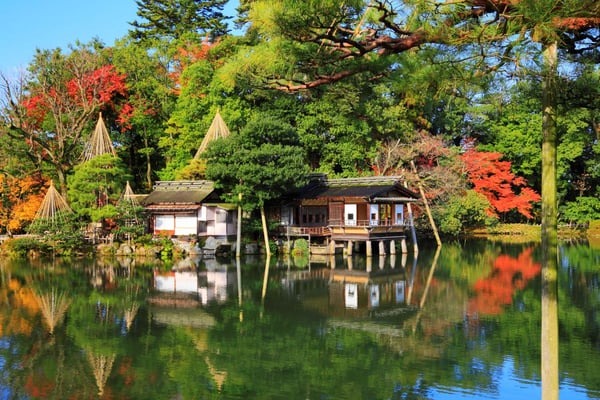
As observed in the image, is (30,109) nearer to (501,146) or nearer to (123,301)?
(123,301)

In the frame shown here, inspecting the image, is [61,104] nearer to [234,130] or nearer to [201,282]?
[234,130]

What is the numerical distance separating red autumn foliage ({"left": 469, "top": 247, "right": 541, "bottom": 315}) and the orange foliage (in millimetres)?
23203

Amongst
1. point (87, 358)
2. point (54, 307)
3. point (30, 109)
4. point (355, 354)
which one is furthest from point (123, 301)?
point (30, 109)

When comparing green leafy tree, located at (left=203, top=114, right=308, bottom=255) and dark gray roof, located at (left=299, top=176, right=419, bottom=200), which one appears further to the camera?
dark gray roof, located at (left=299, top=176, right=419, bottom=200)

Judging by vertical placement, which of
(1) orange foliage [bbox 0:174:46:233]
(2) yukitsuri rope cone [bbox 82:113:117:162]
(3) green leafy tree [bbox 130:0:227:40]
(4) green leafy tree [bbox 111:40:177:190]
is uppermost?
(3) green leafy tree [bbox 130:0:227:40]

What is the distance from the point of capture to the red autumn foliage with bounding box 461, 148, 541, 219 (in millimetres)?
35594

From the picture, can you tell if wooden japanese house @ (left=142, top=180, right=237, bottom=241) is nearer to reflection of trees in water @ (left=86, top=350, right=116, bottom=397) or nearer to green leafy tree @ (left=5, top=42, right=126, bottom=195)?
green leafy tree @ (left=5, top=42, right=126, bottom=195)

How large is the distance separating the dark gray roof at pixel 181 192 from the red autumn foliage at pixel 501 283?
568 inches

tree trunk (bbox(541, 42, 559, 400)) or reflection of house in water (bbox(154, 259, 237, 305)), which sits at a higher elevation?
tree trunk (bbox(541, 42, 559, 400))

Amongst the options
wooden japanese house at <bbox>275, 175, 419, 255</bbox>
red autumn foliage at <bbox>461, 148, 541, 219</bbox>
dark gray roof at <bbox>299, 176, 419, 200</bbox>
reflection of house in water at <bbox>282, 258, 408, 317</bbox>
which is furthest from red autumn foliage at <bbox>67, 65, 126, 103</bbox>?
red autumn foliage at <bbox>461, 148, 541, 219</bbox>

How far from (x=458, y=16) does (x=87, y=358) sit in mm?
8827

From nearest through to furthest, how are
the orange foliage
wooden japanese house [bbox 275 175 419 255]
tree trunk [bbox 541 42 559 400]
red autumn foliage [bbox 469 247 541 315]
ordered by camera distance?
tree trunk [bbox 541 42 559 400], red autumn foliage [bbox 469 247 541 315], wooden japanese house [bbox 275 175 419 255], the orange foliage

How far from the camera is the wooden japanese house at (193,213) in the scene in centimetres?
2772

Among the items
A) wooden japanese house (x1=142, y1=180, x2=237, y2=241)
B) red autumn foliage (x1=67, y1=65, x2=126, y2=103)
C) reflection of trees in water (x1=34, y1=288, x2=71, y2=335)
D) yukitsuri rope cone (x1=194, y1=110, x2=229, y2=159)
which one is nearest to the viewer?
reflection of trees in water (x1=34, y1=288, x2=71, y2=335)
